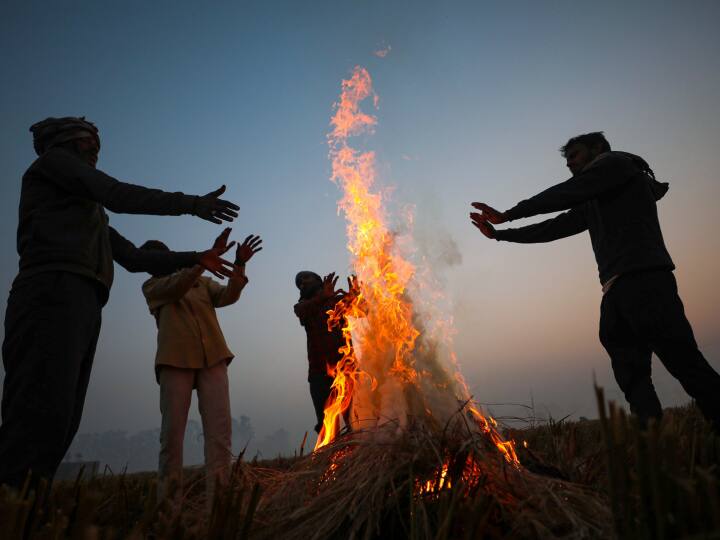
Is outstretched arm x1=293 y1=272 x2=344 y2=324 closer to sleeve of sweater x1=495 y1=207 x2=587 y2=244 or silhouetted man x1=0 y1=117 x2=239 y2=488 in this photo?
sleeve of sweater x1=495 y1=207 x2=587 y2=244

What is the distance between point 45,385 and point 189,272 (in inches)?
74.8

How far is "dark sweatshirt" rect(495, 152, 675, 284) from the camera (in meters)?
3.61

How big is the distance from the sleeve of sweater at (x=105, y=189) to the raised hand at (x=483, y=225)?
2918mm

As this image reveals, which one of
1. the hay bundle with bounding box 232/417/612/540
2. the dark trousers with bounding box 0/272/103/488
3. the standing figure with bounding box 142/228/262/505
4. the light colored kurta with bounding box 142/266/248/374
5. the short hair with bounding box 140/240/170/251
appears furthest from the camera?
the short hair with bounding box 140/240/170/251

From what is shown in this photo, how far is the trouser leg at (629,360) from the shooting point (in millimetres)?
3545

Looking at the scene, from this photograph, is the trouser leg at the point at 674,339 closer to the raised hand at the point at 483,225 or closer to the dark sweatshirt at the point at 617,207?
the dark sweatshirt at the point at 617,207

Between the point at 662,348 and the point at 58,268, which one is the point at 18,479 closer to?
the point at 58,268

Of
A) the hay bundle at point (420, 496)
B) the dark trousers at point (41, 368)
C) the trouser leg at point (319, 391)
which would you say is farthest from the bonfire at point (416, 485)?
the trouser leg at point (319, 391)

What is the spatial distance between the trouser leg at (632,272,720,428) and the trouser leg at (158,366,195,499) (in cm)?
373

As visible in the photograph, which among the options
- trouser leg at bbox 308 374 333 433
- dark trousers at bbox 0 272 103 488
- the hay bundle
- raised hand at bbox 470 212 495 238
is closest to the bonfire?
the hay bundle

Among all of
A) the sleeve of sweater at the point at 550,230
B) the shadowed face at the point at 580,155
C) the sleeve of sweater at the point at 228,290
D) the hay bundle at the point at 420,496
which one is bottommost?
the hay bundle at the point at 420,496

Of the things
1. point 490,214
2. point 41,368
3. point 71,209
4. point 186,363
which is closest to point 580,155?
point 490,214

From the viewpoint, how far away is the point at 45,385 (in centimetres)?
238

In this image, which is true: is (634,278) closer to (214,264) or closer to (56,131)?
(214,264)
